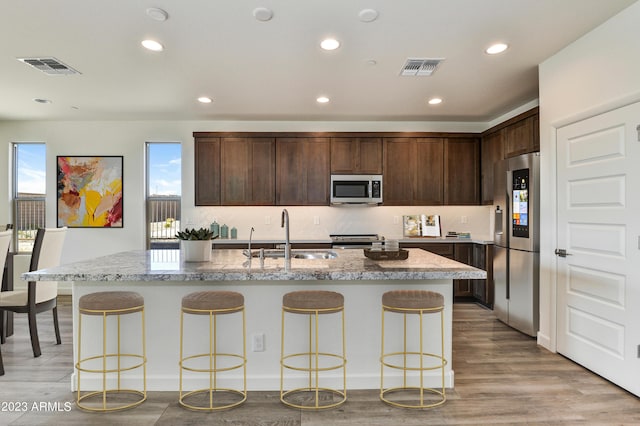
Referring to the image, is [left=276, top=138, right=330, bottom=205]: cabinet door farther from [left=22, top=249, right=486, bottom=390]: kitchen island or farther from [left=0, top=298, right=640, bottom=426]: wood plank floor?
[left=0, top=298, right=640, bottom=426]: wood plank floor

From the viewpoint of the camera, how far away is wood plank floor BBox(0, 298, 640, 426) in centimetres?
232

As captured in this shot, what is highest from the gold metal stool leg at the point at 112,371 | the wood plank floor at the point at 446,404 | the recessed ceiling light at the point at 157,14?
the recessed ceiling light at the point at 157,14

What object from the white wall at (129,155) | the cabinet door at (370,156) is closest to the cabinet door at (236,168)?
the white wall at (129,155)

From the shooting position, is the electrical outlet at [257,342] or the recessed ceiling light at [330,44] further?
the recessed ceiling light at [330,44]

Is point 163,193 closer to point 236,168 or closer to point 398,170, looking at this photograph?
point 236,168

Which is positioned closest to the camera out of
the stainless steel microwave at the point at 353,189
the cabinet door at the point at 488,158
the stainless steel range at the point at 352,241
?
the cabinet door at the point at 488,158

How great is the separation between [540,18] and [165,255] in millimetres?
3360

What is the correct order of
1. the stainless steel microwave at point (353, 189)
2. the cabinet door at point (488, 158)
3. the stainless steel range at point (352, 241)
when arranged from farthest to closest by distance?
1. the stainless steel microwave at point (353, 189)
2. the stainless steel range at point (352, 241)
3. the cabinet door at point (488, 158)

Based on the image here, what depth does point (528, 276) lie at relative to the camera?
3.93m

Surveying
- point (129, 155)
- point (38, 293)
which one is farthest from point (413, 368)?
point (129, 155)

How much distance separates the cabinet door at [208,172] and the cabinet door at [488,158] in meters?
3.79

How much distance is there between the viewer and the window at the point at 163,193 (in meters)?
5.89

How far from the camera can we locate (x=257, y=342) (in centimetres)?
271

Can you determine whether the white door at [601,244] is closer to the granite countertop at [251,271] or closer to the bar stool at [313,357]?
the granite countertop at [251,271]
